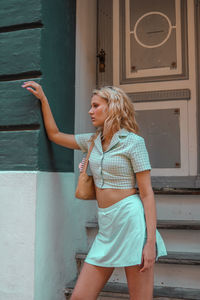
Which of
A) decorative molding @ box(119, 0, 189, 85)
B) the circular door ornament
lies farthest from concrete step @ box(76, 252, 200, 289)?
the circular door ornament

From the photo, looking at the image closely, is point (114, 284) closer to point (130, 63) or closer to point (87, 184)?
point (87, 184)

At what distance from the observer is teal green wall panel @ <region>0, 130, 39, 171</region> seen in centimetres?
224

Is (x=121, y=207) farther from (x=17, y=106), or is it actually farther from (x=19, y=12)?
(x=19, y=12)

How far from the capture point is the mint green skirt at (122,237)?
74.7 inches

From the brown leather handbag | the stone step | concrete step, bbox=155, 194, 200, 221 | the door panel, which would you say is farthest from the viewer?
the door panel

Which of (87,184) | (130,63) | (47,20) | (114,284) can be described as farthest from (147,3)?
(114,284)

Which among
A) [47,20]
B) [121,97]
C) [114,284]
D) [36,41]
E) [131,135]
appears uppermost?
[47,20]

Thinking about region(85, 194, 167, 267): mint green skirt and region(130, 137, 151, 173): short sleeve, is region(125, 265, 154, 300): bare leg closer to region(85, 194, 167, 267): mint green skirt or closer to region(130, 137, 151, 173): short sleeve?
region(85, 194, 167, 267): mint green skirt

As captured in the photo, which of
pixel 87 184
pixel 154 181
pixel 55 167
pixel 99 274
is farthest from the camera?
pixel 154 181

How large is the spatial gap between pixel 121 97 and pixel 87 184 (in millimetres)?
592

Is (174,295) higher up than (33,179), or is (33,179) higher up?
(33,179)

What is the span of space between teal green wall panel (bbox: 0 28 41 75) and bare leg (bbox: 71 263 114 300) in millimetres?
1355

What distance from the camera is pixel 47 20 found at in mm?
2453

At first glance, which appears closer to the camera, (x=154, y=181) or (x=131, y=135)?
(x=131, y=135)
